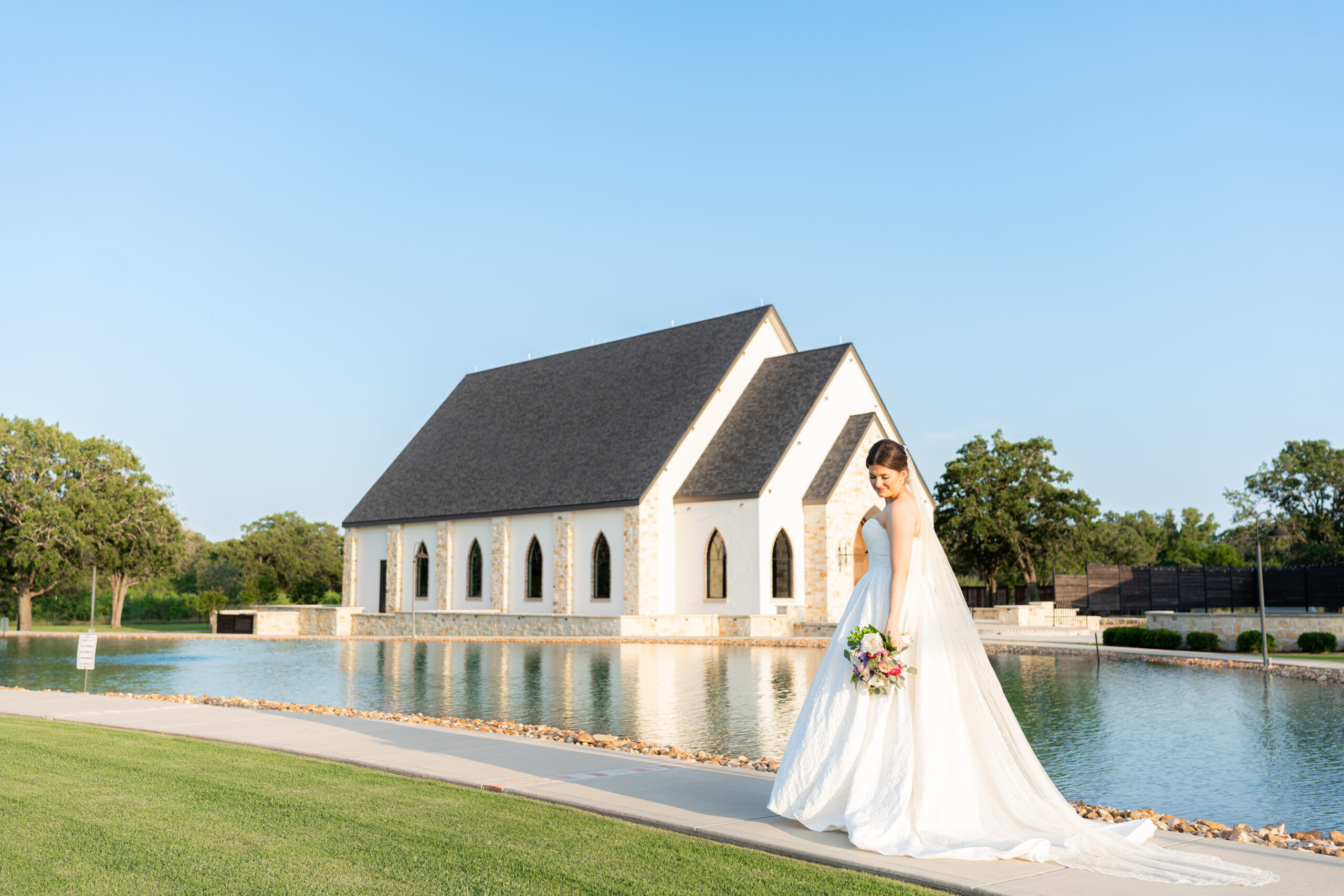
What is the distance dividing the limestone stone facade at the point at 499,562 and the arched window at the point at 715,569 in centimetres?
890

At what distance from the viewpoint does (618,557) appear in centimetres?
3800

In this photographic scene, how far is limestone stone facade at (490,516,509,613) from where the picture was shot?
41594mm

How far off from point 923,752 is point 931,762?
0.08 meters

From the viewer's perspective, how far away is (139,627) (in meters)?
53.5

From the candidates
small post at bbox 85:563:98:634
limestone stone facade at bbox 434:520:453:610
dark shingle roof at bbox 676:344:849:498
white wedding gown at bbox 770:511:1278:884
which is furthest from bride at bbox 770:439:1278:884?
limestone stone facade at bbox 434:520:453:610

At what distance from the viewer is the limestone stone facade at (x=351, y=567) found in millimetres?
48750

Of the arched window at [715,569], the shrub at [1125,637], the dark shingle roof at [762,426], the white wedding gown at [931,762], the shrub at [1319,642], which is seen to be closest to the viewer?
the white wedding gown at [931,762]

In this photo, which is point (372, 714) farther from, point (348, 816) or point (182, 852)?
point (182, 852)

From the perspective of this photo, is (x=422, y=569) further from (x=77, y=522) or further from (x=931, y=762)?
→ (x=931, y=762)

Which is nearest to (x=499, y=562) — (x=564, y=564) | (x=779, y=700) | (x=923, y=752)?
(x=564, y=564)

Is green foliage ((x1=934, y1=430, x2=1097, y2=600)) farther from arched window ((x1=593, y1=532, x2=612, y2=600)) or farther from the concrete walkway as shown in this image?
the concrete walkway

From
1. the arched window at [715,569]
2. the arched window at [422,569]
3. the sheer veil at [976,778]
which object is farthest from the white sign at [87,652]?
the arched window at [422,569]

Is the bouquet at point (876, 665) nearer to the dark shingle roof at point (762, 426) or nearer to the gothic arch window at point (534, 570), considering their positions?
the dark shingle roof at point (762, 426)

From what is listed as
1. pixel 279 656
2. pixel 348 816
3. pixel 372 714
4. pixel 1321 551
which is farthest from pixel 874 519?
pixel 1321 551
